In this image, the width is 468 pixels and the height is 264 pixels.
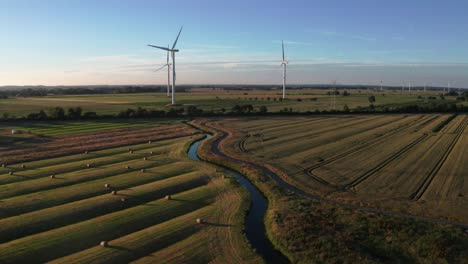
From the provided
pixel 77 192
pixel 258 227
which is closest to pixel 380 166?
pixel 258 227

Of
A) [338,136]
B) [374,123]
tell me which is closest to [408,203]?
[338,136]

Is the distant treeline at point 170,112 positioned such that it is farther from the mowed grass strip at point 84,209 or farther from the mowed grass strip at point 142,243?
the mowed grass strip at point 142,243

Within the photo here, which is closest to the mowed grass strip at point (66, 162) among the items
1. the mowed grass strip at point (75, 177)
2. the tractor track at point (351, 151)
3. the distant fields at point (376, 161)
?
the mowed grass strip at point (75, 177)

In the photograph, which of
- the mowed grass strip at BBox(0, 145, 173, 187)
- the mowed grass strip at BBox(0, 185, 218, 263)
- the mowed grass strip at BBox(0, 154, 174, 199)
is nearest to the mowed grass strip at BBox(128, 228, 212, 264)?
the mowed grass strip at BBox(0, 185, 218, 263)

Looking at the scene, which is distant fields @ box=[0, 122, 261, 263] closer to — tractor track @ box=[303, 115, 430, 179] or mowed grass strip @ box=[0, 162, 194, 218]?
mowed grass strip @ box=[0, 162, 194, 218]

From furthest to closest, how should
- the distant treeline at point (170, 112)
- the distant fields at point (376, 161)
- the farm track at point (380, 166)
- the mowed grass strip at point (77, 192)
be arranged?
the distant treeline at point (170, 112)
the farm track at point (380, 166)
the distant fields at point (376, 161)
the mowed grass strip at point (77, 192)

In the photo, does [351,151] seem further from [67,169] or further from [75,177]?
[67,169]
